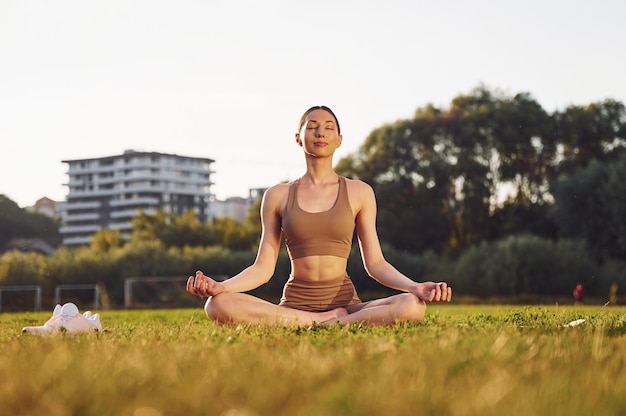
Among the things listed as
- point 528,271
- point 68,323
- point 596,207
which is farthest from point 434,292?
point 596,207

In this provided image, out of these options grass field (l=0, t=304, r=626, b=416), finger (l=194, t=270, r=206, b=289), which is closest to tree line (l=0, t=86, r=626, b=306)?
finger (l=194, t=270, r=206, b=289)

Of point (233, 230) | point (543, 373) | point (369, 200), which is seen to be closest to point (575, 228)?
point (233, 230)

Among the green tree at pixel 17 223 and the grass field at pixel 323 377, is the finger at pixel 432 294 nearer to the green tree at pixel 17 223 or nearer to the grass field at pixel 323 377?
the grass field at pixel 323 377

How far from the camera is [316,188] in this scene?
22.0 feet

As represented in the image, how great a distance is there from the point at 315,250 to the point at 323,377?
3599 millimetres

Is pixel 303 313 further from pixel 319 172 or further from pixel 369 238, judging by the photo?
pixel 319 172

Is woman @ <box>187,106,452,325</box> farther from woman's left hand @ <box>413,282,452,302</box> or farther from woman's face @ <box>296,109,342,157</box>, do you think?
woman's left hand @ <box>413,282,452,302</box>

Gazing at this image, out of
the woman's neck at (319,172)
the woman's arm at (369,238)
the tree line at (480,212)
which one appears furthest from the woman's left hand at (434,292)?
the tree line at (480,212)

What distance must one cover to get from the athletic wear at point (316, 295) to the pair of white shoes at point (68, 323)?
4.50 feet

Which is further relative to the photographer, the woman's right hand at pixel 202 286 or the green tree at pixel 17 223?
the green tree at pixel 17 223

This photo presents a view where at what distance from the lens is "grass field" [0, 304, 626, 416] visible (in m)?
2.35

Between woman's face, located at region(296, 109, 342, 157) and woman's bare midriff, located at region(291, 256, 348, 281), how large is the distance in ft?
2.51

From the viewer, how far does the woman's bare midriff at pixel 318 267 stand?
21.3ft

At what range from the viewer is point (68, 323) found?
587cm
